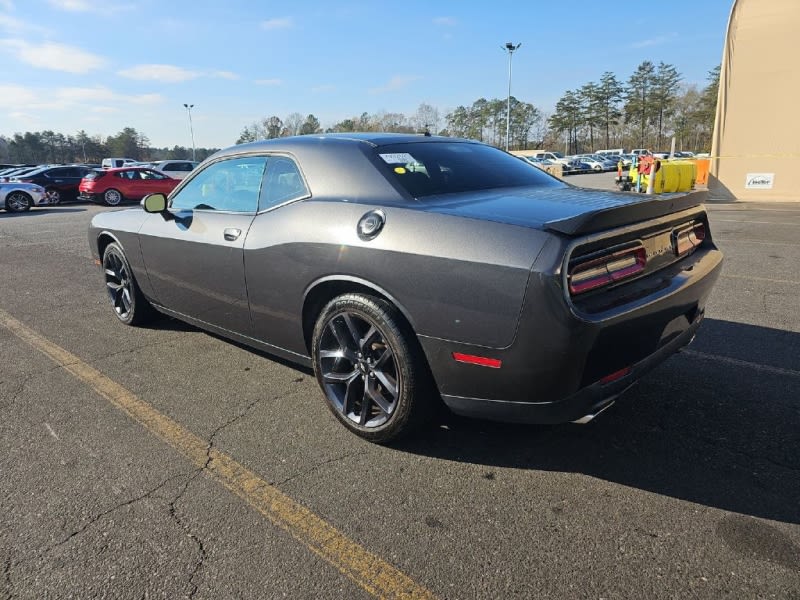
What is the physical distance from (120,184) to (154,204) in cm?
1915

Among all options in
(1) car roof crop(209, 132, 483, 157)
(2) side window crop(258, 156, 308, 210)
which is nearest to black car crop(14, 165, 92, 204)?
(1) car roof crop(209, 132, 483, 157)

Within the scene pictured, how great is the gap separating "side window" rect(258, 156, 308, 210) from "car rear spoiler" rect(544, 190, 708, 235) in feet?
5.12

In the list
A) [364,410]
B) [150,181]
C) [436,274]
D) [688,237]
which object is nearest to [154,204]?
[364,410]

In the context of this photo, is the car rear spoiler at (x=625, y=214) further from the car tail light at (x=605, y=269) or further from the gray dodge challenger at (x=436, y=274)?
the car tail light at (x=605, y=269)

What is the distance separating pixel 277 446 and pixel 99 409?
1.28 metres

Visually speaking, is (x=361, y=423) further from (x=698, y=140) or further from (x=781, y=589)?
(x=698, y=140)

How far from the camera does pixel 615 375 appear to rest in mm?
2400

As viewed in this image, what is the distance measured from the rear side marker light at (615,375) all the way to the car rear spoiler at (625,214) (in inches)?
24.6

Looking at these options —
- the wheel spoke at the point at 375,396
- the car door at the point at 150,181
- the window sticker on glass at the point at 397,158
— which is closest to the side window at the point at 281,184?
the window sticker on glass at the point at 397,158

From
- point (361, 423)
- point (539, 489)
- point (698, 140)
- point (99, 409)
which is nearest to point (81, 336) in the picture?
point (99, 409)

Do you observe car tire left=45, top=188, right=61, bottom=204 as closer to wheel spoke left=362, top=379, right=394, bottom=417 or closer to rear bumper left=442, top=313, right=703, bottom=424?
wheel spoke left=362, top=379, right=394, bottom=417

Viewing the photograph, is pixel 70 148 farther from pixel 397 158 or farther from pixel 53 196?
pixel 397 158

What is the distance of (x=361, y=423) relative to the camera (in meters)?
2.91

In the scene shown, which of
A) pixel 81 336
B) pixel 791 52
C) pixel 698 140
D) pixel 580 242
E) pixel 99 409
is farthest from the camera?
pixel 698 140
